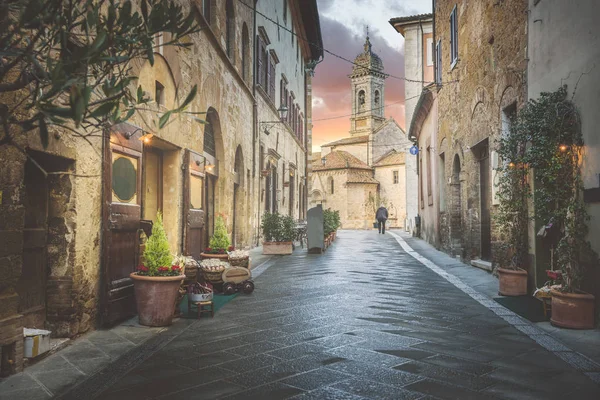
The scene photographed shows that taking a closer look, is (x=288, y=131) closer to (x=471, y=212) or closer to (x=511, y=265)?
(x=471, y=212)

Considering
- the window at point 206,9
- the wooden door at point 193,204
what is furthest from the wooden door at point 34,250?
the window at point 206,9

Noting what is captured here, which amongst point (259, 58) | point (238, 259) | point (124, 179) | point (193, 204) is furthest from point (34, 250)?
point (259, 58)

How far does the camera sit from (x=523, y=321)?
5297 millimetres

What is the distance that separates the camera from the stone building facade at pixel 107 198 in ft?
12.1

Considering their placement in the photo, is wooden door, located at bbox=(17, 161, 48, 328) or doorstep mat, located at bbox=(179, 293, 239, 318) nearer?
wooden door, located at bbox=(17, 161, 48, 328)

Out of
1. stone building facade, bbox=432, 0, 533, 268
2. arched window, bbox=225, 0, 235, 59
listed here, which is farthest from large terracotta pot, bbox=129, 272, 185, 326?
arched window, bbox=225, 0, 235, 59

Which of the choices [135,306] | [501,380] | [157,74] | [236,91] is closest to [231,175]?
[236,91]

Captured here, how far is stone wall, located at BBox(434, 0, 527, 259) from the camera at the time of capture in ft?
25.6

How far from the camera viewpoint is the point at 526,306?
6.13 metres

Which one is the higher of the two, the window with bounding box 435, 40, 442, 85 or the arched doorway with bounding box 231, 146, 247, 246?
the window with bounding box 435, 40, 442, 85

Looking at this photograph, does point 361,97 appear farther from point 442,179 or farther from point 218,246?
point 218,246

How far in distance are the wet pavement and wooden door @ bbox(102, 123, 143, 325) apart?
30.2 inches

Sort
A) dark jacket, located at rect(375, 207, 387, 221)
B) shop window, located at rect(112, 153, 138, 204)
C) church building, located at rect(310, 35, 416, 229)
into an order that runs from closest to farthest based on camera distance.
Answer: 1. shop window, located at rect(112, 153, 138, 204)
2. dark jacket, located at rect(375, 207, 387, 221)
3. church building, located at rect(310, 35, 416, 229)

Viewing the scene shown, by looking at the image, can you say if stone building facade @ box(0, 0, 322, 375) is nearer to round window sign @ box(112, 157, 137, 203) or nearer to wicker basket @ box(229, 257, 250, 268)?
round window sign @ box(112, 157, 137, 203)
